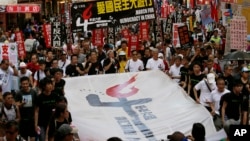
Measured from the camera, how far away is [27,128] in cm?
1088

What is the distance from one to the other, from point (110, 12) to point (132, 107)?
767 centimetres

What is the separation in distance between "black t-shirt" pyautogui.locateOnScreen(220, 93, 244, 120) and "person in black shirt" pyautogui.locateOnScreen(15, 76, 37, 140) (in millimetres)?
3440

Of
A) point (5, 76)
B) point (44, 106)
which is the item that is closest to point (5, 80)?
point (5, 76)

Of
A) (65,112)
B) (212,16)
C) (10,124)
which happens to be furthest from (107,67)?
(212,16)

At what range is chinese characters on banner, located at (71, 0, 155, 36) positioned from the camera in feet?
64.0

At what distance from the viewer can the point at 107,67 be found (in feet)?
52.4

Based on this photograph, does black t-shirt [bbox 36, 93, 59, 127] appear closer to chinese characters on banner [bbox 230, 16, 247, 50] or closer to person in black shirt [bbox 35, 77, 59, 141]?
person in black shirt [bbox 35, 77, 59, 141]

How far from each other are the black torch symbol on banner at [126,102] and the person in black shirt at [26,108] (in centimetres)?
176

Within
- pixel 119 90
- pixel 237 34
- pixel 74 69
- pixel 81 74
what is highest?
pixel 237 34

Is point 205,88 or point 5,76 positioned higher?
point 5,76

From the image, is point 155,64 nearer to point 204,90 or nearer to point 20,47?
point 204,90

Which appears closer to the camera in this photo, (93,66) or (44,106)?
(44,106)

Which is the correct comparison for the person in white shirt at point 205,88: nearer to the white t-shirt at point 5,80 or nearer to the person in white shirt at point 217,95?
the person in white shirt at point 217,95

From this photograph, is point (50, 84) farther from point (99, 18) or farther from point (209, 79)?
point (99, 18)
